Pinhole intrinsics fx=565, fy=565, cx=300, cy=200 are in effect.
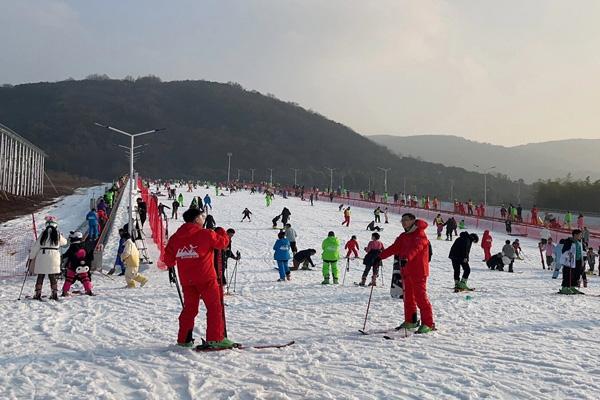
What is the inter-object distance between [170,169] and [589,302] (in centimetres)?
16491

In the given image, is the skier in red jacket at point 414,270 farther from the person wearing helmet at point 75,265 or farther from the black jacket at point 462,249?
the person wearing helmet at point 75,265

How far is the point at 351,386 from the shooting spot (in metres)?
5.50

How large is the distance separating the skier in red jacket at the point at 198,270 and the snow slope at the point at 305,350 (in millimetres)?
344

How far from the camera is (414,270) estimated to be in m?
7.61

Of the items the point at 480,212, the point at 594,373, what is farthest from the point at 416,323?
the point at 480,212

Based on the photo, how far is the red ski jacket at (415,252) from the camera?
7.54 metres

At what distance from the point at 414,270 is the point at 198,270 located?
2.95m

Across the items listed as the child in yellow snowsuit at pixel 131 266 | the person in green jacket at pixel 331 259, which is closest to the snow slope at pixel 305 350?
the child in yellow snowsuit at pixel 131 266

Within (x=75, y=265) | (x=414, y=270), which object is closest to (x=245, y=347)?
(x=414, y=270)

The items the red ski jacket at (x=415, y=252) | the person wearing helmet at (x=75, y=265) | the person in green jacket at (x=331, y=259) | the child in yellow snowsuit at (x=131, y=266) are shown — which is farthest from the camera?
the person in green jacket at (x=331, y=259)

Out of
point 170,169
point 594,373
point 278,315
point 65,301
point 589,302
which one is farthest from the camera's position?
point 170,169

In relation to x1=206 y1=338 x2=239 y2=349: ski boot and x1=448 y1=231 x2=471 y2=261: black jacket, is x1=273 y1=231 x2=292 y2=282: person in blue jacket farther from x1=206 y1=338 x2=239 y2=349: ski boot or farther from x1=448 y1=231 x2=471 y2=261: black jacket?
x1=206 y1=338 x2=239 y2=349: ski boot

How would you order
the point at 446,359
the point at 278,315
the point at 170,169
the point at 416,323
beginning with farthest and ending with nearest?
the point at 170,169, the point at 278,315, the point at 416,323, the point at 446,359

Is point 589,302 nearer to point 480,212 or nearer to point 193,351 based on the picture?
point 193,351
